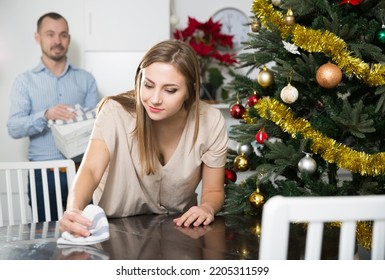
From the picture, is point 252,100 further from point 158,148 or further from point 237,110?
point 158,148

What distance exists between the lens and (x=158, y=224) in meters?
1.07

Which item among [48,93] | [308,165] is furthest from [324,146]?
[48,93]

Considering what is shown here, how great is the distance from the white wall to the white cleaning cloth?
1.82 meters

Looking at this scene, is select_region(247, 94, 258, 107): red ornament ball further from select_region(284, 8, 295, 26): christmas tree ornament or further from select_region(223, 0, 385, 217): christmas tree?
select_region(284, 8, 295, 26): christmas tree ornament

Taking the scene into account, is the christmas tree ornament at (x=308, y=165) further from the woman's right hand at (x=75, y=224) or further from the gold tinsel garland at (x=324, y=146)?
the woman's right hand at (x=75, y=224)

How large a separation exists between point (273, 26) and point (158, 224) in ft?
1.78

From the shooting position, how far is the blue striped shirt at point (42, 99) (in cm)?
231

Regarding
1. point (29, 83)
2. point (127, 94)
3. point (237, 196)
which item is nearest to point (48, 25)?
point (29, 83)

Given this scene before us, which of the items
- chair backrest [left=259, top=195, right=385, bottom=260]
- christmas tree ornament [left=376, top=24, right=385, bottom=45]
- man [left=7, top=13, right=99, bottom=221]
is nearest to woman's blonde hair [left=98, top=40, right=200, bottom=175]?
christmas tree ornament [left=376, top=24, right=385, bottom=45]

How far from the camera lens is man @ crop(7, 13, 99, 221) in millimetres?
2301

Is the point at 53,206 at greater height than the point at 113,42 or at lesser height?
lesser

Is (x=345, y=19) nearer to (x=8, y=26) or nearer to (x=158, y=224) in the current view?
(x=158, y=224)

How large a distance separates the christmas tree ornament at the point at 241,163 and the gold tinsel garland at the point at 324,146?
0.47 ft

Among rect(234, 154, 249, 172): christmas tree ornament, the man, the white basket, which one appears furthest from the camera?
the man
